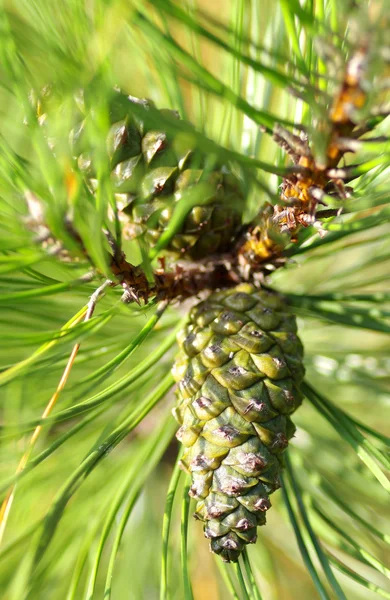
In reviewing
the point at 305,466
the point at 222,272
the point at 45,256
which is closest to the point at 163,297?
the point at 222,272

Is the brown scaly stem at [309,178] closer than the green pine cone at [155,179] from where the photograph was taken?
Yes

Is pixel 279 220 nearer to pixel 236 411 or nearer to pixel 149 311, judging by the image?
pixel 236 411

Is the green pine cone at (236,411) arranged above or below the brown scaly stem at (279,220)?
below

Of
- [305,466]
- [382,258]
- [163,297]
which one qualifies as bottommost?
[305,466]

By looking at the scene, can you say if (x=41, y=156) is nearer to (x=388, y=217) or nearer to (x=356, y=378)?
(x=388, y=217)

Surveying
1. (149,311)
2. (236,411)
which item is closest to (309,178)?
(236,411)
